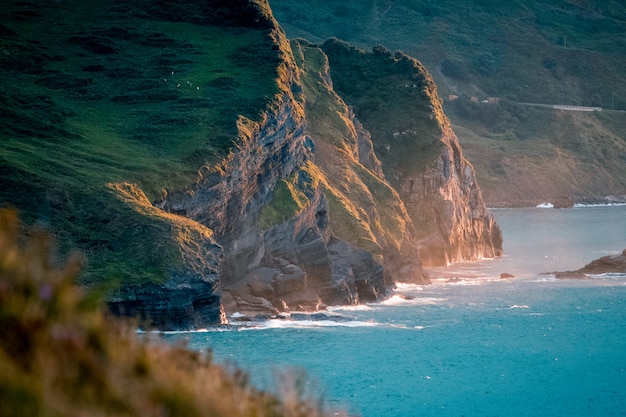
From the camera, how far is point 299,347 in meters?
55.1

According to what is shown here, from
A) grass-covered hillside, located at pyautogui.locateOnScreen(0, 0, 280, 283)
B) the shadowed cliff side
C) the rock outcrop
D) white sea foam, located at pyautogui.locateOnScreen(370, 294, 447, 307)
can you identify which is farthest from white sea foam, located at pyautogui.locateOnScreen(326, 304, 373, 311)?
the shadowed cliff side

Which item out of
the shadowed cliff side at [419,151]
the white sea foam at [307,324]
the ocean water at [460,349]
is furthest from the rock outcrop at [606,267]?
the white sea foam at [307,324]

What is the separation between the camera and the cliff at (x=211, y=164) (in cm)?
5722

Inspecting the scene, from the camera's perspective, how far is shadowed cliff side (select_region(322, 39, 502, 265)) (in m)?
106

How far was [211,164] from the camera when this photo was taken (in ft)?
219

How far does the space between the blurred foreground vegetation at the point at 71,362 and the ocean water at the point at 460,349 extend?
77.6 ft

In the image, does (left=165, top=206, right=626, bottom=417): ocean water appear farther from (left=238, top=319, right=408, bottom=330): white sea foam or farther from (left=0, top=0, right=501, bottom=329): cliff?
(left=0, top=0, right=501, bottom=329): cliff

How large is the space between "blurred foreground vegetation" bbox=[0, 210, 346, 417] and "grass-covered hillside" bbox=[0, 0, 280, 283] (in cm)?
4647

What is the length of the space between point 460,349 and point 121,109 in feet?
114

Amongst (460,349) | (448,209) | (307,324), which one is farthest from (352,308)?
(448,209)

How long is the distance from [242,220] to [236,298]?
6.45m

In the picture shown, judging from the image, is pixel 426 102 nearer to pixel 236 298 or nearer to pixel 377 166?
pixel 377 166

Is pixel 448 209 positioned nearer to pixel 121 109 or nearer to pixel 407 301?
pixel 407 301

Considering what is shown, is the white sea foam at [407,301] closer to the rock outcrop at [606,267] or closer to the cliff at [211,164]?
the cliff at [211,164]
